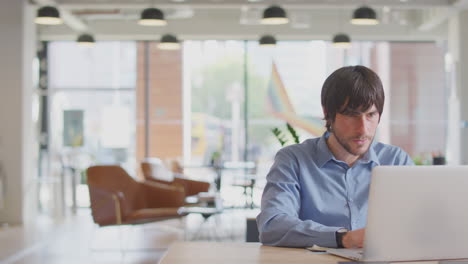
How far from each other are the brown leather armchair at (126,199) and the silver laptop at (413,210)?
18.0 feet

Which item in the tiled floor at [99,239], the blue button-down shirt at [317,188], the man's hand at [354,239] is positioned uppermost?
the blue button-down shirt at [317,188]

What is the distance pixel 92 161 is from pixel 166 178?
267 centimetres

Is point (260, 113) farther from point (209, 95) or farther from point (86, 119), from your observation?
point (86, 119)

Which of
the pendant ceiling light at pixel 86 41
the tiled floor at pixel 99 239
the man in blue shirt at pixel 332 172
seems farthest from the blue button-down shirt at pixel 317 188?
the pendant ceiling light at pixel 86 41

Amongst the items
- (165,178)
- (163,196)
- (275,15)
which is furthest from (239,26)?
(163,196)

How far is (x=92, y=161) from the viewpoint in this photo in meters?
11.9

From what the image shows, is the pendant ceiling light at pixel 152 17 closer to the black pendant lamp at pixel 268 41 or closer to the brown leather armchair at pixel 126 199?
the brown leather armchair at pixel 126 199

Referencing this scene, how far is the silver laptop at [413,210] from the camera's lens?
5.58 feet

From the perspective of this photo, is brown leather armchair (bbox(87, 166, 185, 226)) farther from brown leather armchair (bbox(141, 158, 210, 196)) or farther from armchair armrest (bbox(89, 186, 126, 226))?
brown leather armchair (bbox(141, 158, 210, 196))

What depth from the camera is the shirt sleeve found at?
2.10 meters

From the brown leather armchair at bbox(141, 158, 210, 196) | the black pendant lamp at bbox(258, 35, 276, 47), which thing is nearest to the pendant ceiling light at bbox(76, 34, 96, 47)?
the brown leather armchair at bbox(141, 158, 210, 196)

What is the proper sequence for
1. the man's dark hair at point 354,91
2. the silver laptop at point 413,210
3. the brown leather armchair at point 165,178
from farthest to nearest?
the brown leather armchair at point 165,178 < the man's dark hair at point 354,91 < the silver laptop at point 413,210

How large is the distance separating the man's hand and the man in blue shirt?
0.07 ft

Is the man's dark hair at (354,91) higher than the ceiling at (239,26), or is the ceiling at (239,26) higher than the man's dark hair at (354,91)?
the ceiling at (239,26)
